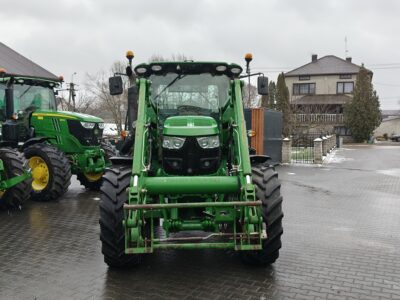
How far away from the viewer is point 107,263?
5523 mm

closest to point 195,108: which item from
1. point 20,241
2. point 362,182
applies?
point 20,241

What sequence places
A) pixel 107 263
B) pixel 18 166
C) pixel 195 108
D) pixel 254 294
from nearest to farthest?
pixel 254 294 < pixel 107 263 < pixel 195 108 < pixel 18 166

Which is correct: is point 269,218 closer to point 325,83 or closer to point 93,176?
point 93,176

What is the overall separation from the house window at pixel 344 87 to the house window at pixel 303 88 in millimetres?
2947

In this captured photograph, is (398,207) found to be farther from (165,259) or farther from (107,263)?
(107,263)

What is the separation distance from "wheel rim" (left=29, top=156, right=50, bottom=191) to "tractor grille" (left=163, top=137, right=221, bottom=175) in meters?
5.39

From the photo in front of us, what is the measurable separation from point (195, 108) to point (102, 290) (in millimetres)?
2860

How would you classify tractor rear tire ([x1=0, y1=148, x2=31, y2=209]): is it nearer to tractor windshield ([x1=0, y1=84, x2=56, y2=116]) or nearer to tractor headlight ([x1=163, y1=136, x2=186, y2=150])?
tractor windshield ([x1=0, y1=84, x2=56, y2=116])

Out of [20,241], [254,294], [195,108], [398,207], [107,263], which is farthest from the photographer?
[398,207]

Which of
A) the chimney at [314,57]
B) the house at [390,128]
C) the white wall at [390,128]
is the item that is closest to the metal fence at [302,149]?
the chimney at [314,57]

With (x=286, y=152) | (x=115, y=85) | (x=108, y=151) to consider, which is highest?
(x=115, y=85)

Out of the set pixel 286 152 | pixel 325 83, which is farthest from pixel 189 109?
pixel 325 83

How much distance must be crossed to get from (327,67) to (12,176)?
4918cm

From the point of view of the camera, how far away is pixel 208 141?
584 centimetres
